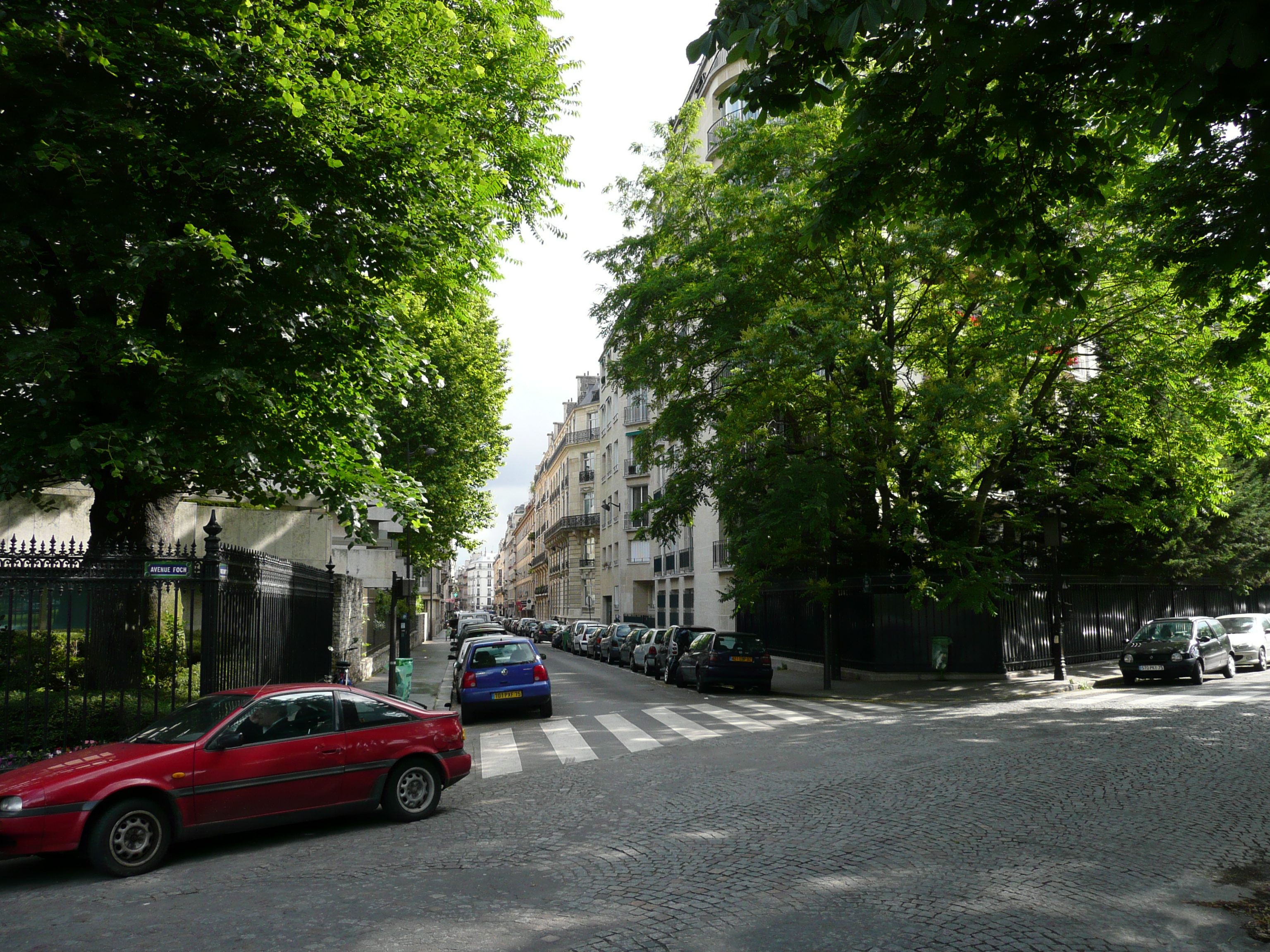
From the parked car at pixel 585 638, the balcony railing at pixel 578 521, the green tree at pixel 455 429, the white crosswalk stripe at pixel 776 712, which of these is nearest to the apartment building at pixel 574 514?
the balcony railing at pixel 578 521

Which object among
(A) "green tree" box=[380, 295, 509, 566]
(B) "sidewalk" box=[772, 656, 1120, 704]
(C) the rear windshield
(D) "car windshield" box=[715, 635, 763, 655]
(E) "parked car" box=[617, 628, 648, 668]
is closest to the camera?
(C) the rear windshield

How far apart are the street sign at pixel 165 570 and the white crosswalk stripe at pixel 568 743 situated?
204 inches

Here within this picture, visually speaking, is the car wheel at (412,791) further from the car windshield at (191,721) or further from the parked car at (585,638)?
the parked car at (585,638)

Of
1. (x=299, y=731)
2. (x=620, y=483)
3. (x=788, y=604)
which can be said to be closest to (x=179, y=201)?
(x=299, y=731)

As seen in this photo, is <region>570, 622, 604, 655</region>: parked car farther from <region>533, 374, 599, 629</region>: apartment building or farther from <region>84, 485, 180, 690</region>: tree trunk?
<region>84, 485, 180, 690</region>: tree trunk

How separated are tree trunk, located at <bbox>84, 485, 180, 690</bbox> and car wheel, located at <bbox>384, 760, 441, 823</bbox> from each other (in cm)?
365

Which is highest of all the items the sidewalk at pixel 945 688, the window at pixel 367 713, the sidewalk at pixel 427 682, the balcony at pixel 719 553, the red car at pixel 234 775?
the balcony at pixel 719 553

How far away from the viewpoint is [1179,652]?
20.8m

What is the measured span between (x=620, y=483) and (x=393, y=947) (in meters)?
52.4

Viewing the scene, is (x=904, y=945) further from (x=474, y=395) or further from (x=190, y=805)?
(x=474, y=395)

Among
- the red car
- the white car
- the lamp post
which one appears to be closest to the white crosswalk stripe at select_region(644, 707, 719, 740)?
the red car

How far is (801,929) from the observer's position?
496cm

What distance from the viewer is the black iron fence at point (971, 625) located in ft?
71.4

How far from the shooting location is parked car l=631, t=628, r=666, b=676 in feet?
85.6
